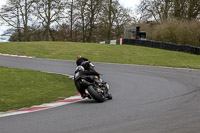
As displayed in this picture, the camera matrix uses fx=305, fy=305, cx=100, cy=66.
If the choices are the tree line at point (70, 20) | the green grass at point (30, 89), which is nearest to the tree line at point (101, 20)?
the tree line at point (70, 20)

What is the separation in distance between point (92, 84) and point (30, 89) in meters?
3.92

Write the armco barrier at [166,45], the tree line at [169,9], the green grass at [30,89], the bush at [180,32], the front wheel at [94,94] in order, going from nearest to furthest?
the front wheel at [94,94]
the green grass at [30,89]
the armco barrier at [166,45]
the bush at [180,32]
the tree line at [169,9]

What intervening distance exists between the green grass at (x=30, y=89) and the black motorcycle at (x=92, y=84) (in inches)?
48.9

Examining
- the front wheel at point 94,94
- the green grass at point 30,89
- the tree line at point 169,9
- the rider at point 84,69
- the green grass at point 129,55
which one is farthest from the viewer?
the tree line at point 169,9

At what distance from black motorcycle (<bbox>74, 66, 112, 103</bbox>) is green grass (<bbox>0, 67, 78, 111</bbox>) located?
124 cm

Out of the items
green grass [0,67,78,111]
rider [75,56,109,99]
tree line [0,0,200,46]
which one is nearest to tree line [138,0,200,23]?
tree line [0,0,200,46]

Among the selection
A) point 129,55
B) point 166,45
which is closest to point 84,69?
point 129,55

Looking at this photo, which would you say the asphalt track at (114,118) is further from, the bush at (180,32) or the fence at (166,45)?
the bush at (180,32)

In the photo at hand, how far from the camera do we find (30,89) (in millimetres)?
11609

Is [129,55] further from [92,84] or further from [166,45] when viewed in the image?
[92,84]

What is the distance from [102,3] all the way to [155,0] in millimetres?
11428

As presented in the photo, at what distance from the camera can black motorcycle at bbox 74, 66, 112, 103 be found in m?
8.38

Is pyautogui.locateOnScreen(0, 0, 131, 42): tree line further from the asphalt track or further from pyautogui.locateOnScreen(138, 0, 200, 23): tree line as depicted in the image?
the asphalt track

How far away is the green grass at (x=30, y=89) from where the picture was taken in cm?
899
